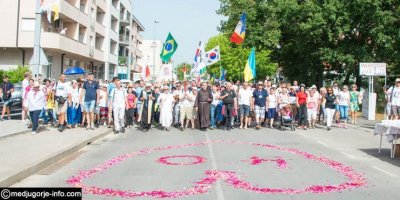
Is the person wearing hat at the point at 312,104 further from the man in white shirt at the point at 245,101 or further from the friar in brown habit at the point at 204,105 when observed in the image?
the friar in brown habit at the point at 204,105

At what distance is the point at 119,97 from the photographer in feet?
54.2

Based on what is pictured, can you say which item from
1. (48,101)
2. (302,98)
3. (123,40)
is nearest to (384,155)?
(302,98)

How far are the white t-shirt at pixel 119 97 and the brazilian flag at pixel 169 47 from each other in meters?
9.12

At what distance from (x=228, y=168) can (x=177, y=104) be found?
32.2 feet

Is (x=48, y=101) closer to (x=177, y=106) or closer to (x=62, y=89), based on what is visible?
(x=62, y=89)

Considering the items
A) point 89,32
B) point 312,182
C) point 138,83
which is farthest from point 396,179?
point 89,32

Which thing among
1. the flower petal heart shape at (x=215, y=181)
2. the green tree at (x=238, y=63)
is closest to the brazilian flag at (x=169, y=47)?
the flower petal heart shape at (x=215, y=181)

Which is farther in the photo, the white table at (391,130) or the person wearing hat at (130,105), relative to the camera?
the person wearing hat at (130,105)

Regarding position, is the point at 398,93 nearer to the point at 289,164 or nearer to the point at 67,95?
the point at 289,164

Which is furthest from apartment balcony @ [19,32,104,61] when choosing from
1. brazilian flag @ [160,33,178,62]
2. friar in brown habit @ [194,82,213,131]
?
friar in brown habit @ [194,82,213,131]

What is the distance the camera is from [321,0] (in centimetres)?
3116

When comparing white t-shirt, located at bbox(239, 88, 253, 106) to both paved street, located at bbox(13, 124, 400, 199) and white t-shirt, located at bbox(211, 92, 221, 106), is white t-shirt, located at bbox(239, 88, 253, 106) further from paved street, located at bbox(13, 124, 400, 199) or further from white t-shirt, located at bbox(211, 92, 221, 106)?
paved street, located at bbox(13, 124, 400, 199)

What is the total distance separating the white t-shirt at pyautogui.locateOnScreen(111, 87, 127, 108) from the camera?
54.2 ft

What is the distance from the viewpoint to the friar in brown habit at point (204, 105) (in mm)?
18031
